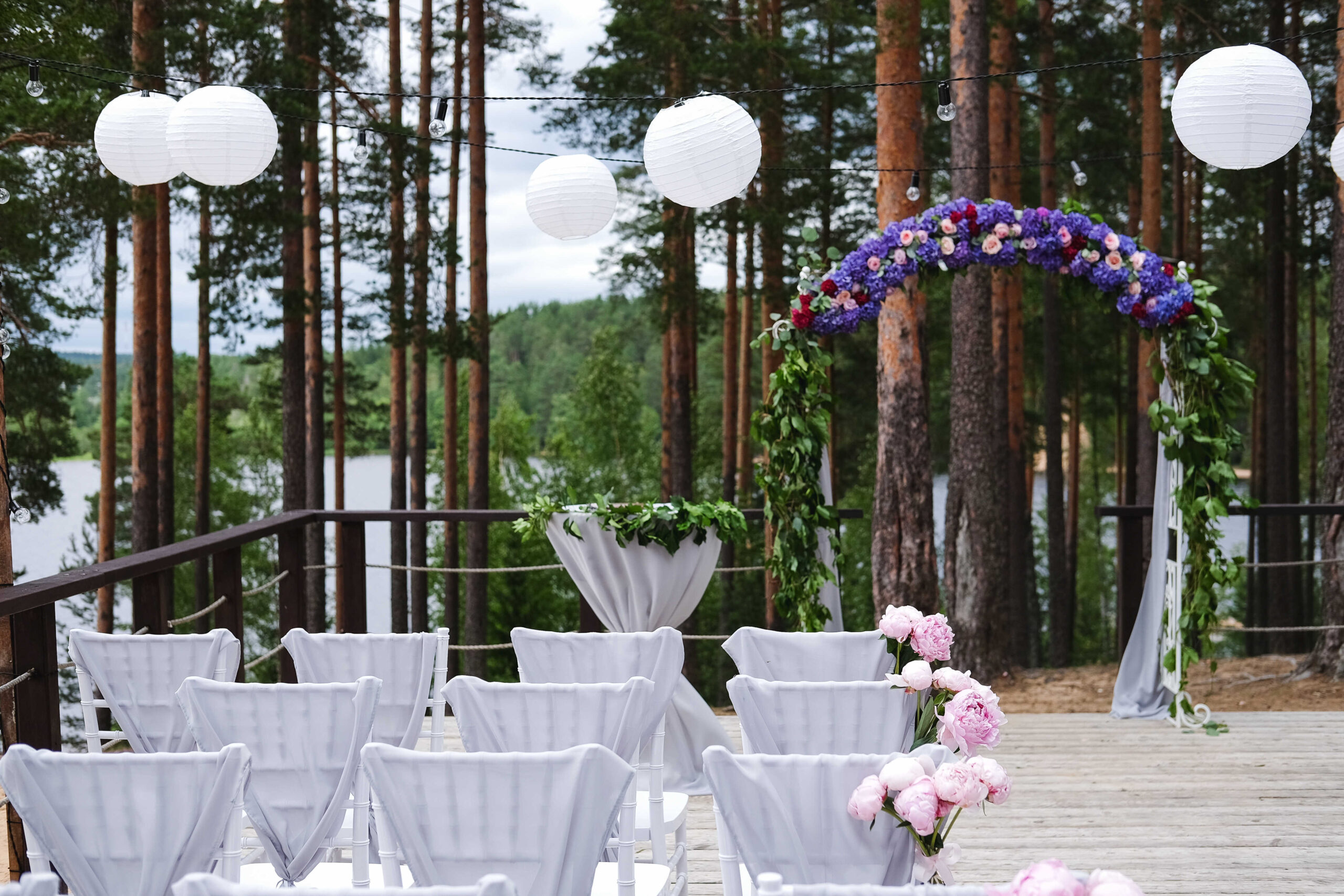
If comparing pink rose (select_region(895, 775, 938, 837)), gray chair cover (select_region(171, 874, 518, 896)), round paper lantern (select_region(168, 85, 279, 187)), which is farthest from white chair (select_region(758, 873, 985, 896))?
round paper lantern (select_region(168, 85, 279, 187))

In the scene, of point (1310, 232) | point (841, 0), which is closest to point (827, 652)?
point (841, 0)

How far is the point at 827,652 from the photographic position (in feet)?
10.4

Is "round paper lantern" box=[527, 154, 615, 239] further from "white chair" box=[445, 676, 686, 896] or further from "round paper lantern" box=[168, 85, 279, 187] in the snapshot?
"white chair" box=[445, 676, 686, 896]

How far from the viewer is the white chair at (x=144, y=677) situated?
Answer: 116 inches

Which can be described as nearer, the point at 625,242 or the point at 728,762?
the point at 728,762

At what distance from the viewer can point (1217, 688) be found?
6.61m

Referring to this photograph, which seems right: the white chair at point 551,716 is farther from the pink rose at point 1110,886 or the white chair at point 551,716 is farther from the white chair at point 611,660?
the pink rose at point 1110,886

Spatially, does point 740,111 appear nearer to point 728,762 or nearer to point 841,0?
point 728,762

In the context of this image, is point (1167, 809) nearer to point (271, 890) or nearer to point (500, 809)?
point (500, 809)

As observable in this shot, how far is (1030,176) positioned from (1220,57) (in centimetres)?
1124

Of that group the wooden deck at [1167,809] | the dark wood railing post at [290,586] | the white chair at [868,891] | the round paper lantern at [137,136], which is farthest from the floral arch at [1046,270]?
the white chair at [868,891]

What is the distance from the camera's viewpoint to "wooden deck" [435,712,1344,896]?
133 inches

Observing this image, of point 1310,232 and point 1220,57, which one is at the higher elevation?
point 1310,232

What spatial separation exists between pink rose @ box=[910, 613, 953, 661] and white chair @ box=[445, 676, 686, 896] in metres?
0.66
